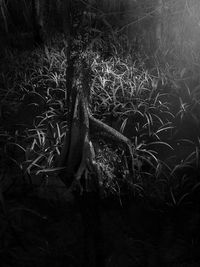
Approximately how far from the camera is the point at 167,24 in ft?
19.8

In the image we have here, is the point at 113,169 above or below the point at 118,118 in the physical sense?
below

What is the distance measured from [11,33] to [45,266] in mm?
5440

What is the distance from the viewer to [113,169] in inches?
143

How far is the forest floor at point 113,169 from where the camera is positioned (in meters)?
2.88

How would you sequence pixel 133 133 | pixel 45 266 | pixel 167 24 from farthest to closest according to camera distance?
1. pixel 167 24
2. pixel 133 133
3. pixel 45 266

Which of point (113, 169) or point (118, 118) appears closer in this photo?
point (113, 169)

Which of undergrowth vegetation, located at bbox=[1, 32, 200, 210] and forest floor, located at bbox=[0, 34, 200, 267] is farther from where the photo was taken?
undergrowth vegetation, located at bbox=[1, 32, 200, 210]

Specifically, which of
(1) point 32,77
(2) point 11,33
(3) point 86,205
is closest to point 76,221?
(3) point 86,205

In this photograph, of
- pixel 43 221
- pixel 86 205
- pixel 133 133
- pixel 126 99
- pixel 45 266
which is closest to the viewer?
pixel 45 266

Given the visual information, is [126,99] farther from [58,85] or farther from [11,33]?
[11,33]

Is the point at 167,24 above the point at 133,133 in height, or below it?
above

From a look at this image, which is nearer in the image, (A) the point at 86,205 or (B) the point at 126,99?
(A) the point at 86,205

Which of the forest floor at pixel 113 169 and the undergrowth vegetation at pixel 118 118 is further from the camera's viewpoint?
the undergrowth vegetation at pixel 118 118

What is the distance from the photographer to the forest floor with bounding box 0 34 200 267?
288cm
